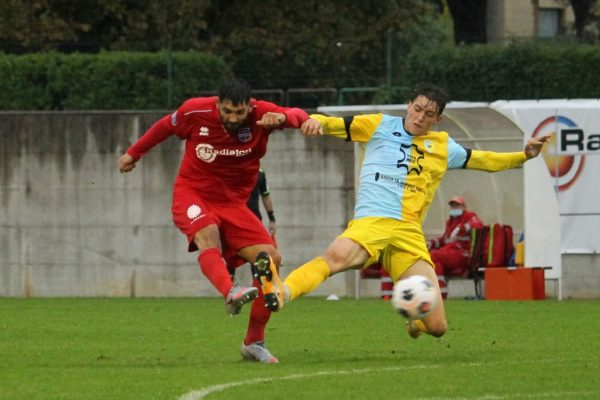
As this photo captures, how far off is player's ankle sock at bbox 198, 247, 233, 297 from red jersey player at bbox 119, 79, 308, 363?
11 millimetres

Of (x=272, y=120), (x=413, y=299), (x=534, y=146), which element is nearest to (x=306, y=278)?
(x=413, y=299)

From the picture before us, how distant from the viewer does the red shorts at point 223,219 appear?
37.7ft

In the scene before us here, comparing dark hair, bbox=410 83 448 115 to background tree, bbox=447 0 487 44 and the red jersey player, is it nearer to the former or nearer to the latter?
the red jersey player

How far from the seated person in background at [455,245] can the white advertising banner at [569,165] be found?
109cm

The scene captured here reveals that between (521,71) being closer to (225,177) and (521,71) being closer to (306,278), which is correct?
(225,177)

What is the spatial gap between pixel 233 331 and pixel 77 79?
11.1 m

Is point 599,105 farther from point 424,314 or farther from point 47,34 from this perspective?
point 47,34

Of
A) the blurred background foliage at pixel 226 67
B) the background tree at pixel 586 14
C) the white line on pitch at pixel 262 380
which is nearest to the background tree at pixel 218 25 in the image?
the blurred background foliage at pixel 226 67

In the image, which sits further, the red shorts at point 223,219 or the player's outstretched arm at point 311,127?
the red shorts at point 223,219

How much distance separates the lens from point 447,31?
5338 cm

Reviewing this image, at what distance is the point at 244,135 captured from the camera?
11508 millimetres

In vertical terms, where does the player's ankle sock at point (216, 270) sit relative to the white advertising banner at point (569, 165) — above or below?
below

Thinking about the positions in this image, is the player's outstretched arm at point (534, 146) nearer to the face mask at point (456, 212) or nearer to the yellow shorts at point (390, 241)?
the yellow shorts at point (390, 241)

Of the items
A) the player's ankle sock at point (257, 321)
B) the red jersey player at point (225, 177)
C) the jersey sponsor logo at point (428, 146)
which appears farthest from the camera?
the jersey sponsor logo at point (428, 146)
